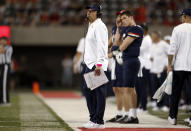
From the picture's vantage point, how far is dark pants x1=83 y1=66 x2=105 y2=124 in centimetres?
848

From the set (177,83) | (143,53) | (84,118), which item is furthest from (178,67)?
(143,53)

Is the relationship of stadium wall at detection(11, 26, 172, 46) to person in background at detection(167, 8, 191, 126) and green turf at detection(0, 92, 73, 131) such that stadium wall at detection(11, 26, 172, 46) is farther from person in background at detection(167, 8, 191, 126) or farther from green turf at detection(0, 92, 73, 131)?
person in background at detection(167, 8, 191, 126)

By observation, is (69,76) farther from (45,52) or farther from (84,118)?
(84,118)

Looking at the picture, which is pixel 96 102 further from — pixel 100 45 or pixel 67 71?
pixel 67 71

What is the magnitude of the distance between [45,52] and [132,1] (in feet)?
18.9

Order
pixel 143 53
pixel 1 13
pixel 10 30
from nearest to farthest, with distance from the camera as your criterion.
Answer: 1. pixel 143 53
2. pixel 10 30
3. pixel 1 13

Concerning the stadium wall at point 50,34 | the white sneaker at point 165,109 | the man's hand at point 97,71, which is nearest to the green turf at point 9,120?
the man's hand at point 97,71

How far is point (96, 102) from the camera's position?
28.4 feet

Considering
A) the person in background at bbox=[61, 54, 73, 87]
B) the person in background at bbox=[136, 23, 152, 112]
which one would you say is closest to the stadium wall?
the person in background at bbox=[61, 54, 73, 87]

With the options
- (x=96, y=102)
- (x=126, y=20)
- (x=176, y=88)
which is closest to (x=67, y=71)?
(x=126, y=20)

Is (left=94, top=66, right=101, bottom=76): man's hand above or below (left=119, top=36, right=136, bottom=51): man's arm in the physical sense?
below

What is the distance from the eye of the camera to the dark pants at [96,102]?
27.8 ft

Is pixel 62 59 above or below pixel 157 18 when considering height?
below

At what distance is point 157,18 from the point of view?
27.6 metres
